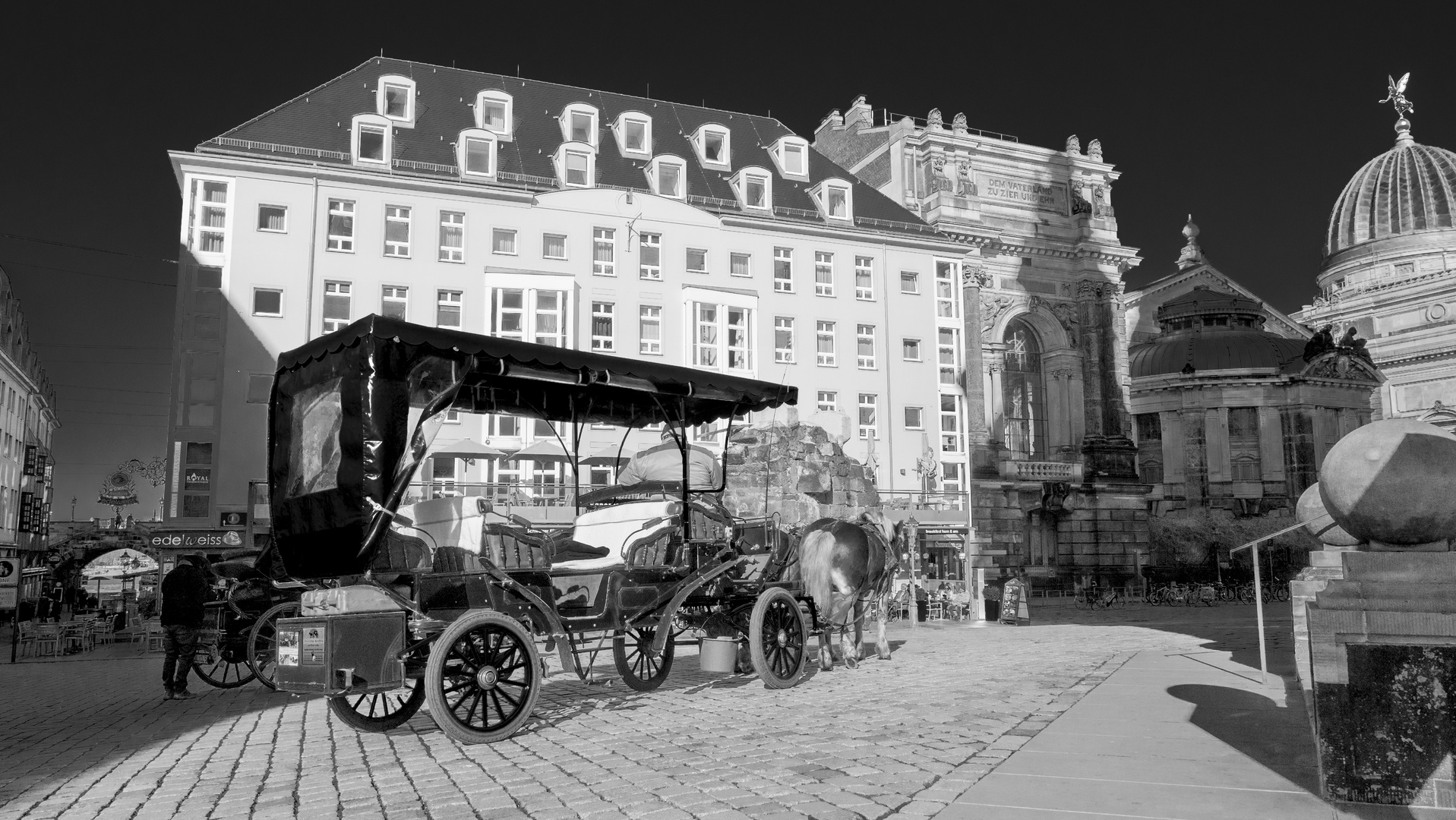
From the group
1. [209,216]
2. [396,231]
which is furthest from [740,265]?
[209,216]

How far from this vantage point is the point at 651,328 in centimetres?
4122

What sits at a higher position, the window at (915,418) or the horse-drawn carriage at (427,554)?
the window at (915,418)

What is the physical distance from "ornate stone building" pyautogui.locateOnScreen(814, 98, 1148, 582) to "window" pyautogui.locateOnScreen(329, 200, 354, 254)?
27.7m

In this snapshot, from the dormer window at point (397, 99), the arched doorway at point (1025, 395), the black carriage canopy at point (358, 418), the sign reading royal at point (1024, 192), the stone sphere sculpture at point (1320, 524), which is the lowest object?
the stone sphere sculpture at point (1320, 524)

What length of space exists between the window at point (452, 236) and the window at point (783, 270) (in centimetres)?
1261

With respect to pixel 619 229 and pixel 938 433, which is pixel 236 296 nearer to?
pixel 619 229

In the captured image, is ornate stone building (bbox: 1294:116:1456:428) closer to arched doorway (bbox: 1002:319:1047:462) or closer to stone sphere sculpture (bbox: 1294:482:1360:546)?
arched doorway (bbox: 1002:319:1047:462)

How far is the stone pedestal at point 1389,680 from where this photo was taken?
5.76 metres

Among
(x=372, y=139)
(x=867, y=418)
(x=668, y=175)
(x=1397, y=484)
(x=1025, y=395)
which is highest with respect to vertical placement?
(x=668, y=175)

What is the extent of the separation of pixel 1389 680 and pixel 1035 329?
55141 mm

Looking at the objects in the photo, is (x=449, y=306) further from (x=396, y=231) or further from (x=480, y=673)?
(x=480, y=673)

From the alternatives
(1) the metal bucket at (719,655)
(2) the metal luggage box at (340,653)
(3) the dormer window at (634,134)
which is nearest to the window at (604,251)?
(3) the dormer window at (634,134)

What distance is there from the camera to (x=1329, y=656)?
19.8 feet

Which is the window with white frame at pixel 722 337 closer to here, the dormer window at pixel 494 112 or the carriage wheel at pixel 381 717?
the dormer window at pixel 494 112
